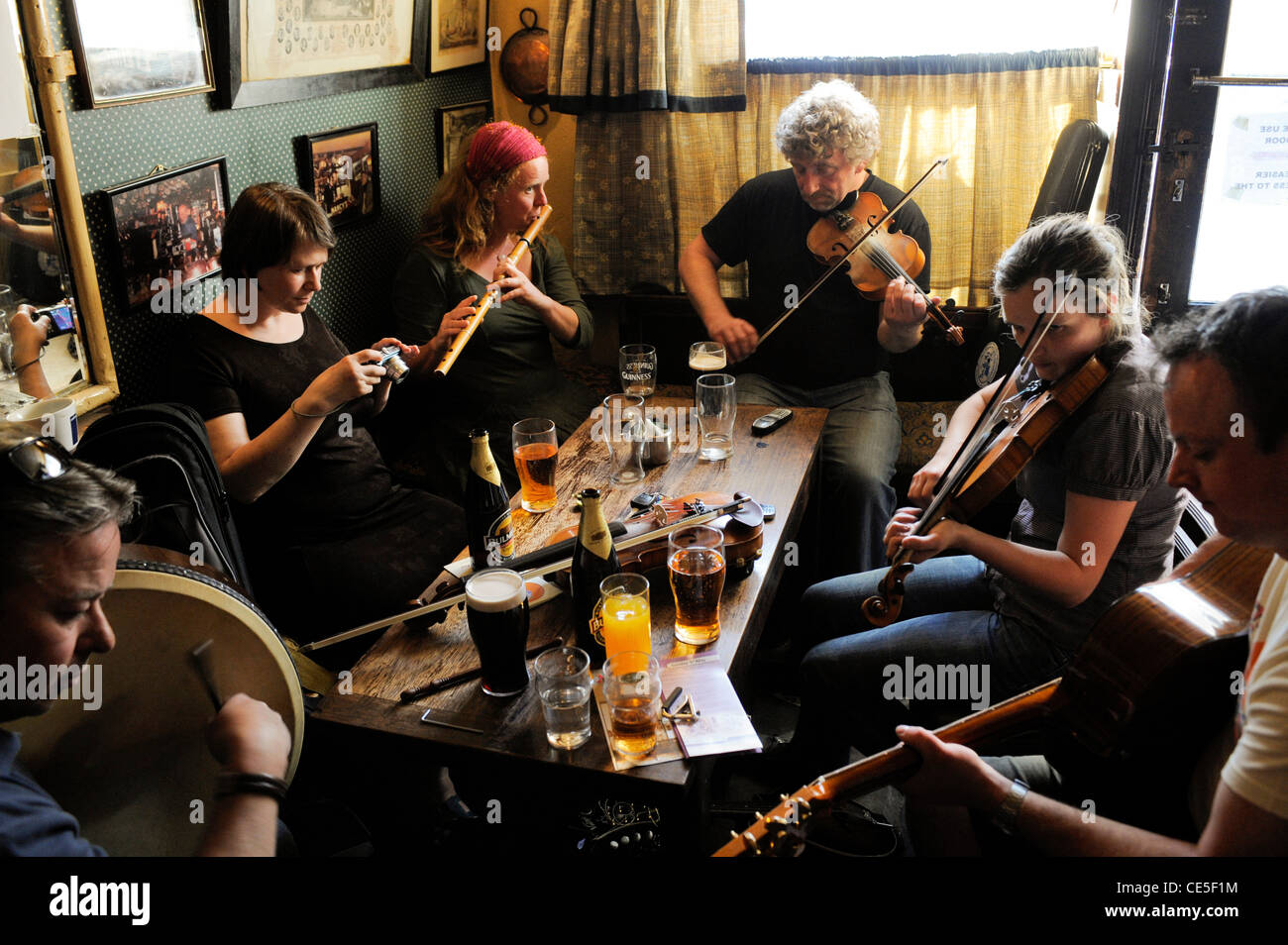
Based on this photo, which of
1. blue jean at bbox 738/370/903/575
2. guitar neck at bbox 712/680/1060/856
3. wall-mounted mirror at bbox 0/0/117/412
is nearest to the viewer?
guitar neck at bbox 712/680/1060/856

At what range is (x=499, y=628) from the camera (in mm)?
1476

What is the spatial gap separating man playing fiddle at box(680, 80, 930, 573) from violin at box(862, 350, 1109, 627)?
574mm

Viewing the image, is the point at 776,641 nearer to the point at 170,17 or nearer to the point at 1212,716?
the point at 1212,716

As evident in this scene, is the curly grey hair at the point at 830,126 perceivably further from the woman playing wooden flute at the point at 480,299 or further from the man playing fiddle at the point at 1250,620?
the man playing fiddle at the point at 1250,620

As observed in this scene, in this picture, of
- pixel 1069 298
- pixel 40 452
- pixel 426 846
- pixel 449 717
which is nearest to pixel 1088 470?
pixel 1069 298

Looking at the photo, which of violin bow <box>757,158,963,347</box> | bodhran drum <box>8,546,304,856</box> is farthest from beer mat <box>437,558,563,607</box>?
violin bow <box>757,158,963,347</box>

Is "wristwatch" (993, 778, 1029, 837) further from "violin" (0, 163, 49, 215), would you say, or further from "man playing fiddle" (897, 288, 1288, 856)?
"violin" (0, 163, 49, 215)

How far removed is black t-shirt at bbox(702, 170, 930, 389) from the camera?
9.72 ft

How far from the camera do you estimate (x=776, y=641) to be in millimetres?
2797

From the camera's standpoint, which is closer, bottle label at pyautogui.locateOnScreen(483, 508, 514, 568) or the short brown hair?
bottle label at pyautogui.locateOnScreen(483, 508, 514, 568)

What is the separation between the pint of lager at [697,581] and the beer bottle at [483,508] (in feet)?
1.23

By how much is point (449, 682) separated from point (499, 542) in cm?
36

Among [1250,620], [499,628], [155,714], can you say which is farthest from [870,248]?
[155,714]

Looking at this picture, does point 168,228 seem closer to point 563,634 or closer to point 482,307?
point 482,307
